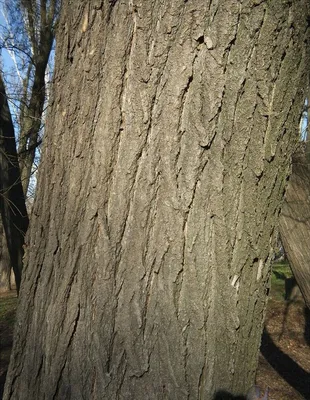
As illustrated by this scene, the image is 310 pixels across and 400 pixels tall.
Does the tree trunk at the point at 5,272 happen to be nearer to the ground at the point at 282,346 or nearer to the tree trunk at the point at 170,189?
the ground at the point at 282,346

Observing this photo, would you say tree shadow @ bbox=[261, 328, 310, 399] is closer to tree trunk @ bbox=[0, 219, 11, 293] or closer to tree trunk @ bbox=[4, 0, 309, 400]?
A: tree trunk @ bbox=[4, 0, 309, 400]

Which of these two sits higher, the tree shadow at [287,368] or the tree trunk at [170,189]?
the tree trunk at [170,189]

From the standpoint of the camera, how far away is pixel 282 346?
8.34m

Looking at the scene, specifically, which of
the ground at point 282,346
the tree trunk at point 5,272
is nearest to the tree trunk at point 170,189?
the ground at point 282,346

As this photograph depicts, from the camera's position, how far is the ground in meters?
6.62

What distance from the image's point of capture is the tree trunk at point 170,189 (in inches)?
49.6

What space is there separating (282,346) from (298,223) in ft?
17.7

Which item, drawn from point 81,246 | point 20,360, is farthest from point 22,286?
point 81,246

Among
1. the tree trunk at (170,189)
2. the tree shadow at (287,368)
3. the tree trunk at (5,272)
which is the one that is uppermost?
the tree trunk at (170,189)

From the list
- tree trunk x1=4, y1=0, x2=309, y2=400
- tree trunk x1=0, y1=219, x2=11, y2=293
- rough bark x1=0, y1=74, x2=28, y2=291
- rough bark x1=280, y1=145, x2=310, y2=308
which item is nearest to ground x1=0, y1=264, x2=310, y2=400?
rough bark x1=0, y1=74, x2=28, y2=291

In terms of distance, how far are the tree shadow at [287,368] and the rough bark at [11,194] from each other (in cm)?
444

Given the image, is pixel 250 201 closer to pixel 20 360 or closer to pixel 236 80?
pixel 236 80

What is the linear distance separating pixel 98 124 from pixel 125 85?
0.47 ft

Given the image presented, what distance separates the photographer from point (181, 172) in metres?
1.27
